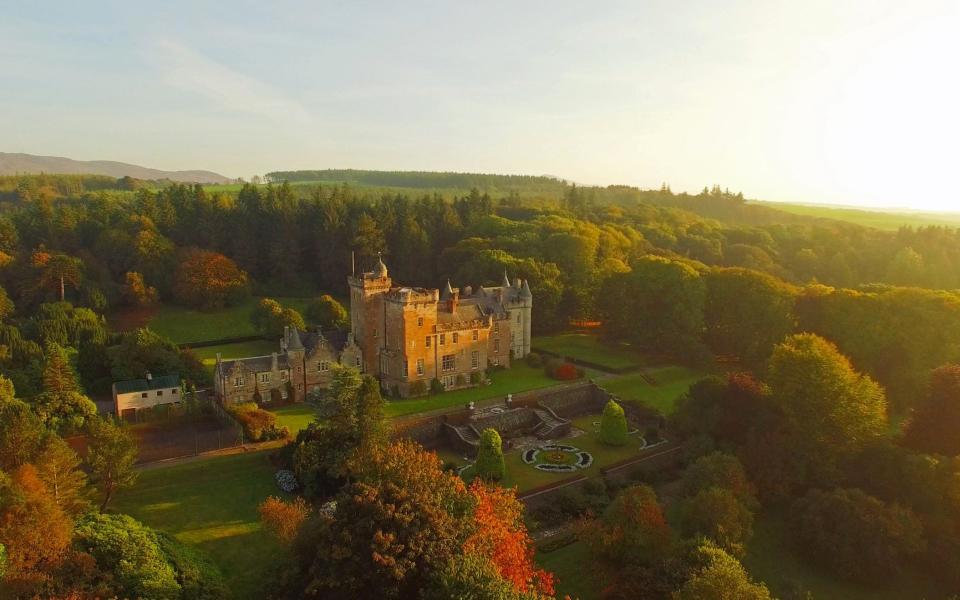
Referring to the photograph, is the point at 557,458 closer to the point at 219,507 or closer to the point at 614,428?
the point at 614,428

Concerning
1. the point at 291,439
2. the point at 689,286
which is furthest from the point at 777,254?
the point at 291,439

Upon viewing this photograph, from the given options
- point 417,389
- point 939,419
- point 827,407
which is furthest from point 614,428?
point 939,419

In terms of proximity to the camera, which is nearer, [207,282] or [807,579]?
[807,579]

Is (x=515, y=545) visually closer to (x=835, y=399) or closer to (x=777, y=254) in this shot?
(x=835, y=399)

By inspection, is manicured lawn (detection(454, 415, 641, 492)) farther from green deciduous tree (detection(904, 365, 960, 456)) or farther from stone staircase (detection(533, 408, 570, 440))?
green deciduous tree (detection(904, 365, 960, 456))

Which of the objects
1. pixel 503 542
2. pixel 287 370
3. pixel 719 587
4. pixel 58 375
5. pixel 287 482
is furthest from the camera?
pixel 287 370

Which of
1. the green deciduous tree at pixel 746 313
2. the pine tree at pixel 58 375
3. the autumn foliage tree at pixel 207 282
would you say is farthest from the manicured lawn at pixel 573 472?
the autumn foliage tree at pixel 207 282
